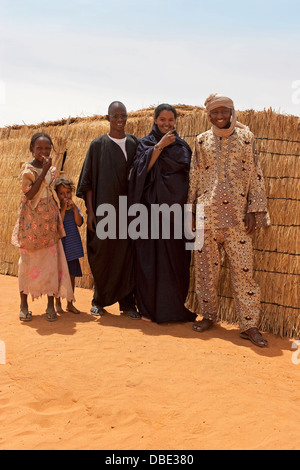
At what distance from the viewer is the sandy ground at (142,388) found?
8.19 feet

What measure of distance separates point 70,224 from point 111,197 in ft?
2.01

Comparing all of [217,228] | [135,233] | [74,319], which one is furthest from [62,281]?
[217,228]

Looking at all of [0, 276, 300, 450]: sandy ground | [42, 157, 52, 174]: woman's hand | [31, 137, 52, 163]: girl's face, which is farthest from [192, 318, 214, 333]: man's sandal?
[31, 137, 52, 163]: girl's face

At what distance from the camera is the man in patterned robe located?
4.16 m

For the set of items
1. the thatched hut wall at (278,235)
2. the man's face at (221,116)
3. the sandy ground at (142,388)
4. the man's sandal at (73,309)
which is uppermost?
the man's face at (221,116)

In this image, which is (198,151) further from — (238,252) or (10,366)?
(10,366)

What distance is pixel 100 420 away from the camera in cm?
268

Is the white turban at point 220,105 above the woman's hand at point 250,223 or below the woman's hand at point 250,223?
above

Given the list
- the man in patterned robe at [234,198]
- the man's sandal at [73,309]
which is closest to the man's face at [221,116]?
the man in patterned robe at [234,198]

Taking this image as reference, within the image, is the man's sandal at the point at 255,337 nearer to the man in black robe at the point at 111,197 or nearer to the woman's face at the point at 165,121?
the man in black robe at the point at 111,197

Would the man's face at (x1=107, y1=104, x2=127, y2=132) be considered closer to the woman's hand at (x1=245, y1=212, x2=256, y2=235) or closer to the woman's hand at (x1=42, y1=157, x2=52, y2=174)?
the woman's hand at (x1=42, y1=157, x2=52, y2=174)

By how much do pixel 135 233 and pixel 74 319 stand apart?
1076mm

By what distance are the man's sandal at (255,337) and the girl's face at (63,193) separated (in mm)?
2273

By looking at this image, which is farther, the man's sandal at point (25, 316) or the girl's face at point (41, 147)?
the man's sandal at point (25, 316)
